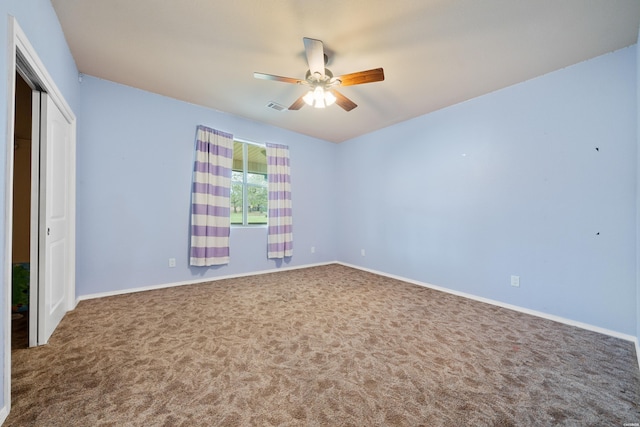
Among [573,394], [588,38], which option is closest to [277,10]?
[588,38]

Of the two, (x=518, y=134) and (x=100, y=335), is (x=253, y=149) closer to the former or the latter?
(x=100, y=335)

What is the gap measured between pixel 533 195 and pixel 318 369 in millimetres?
2752

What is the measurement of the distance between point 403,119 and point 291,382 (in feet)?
12.2

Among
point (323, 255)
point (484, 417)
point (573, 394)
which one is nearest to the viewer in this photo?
point (484, 417)

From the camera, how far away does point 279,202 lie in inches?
168

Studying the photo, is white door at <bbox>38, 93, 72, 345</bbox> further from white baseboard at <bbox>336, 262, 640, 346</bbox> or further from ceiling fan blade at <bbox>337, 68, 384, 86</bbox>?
white baseboard at <bbox>336, 262, 640, 346</bbox>

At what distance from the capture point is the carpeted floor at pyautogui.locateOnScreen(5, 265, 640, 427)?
4.13ft

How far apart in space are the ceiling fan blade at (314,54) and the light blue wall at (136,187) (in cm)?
217

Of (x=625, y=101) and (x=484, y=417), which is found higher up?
(x=625, y=101)

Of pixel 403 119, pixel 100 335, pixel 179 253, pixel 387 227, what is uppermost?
pixel 403 119

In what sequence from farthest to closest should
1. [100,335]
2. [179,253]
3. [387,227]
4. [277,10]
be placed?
[387,227] → [179,253] → [100,335] → [277,10]

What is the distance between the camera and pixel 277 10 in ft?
5.98

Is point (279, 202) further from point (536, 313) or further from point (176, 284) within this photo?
point (536, 313)

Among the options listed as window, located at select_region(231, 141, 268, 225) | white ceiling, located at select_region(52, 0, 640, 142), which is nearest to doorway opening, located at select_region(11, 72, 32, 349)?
white ceiling, located at select_region(52, 0, 640, 142)
